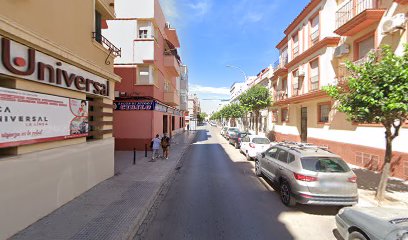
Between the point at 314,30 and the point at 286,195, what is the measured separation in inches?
595

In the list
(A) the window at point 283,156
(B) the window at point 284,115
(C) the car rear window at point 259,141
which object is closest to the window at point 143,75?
(C) the car rear window at point 259,141

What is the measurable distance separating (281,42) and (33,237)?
25069 mm

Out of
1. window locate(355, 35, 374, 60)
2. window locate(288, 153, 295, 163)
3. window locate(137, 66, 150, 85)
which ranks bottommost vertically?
window locate(288, 153, 295, 163)

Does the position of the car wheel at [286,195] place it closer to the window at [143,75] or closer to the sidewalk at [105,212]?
the sidewalk at [105,212]

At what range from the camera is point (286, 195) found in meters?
6.38

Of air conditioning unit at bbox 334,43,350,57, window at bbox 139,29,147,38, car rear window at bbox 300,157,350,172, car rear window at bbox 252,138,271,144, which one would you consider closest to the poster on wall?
car rear window at bbox 300,157,350,172

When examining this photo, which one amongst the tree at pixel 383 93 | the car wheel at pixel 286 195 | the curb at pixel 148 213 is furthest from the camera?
the car wheel at pixel 286 195

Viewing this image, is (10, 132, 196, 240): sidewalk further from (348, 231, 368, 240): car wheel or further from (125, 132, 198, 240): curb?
(348, 231, 368, 240): car wheel

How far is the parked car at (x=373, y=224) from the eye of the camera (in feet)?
10.8

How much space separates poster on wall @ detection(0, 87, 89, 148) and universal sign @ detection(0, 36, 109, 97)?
396mm

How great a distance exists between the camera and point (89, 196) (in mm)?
6719

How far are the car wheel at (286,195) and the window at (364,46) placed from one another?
31.0ft

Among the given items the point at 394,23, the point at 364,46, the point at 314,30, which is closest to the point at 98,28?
the point at 394,23

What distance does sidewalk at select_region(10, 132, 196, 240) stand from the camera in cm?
456
